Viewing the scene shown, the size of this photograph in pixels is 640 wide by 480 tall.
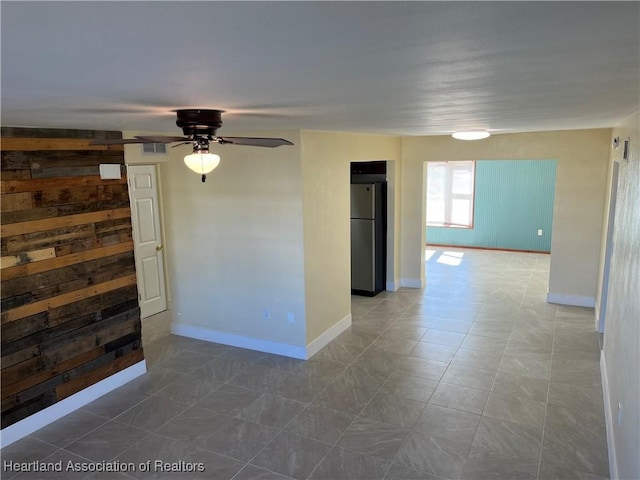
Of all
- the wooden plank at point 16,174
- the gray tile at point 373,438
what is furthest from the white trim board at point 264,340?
the wooden plank at point 16,174

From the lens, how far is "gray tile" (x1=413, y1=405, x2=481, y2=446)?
3.34 metres

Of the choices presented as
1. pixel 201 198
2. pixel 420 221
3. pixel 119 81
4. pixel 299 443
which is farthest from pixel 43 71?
pixel 420 221

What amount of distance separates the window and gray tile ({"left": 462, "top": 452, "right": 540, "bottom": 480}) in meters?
7.56

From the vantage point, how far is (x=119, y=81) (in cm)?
153

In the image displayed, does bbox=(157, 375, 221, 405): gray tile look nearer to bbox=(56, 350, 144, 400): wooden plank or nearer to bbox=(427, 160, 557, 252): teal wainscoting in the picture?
bbox=(56, 350, 144, 400): wooden plank

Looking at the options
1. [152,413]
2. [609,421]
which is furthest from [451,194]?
[152,413]

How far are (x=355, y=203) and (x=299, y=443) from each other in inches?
156

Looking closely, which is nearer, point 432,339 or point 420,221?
point 432,339

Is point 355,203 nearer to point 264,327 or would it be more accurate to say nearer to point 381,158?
point 381,158

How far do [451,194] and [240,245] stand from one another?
681cm

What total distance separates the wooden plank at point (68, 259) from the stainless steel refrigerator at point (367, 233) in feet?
11.2

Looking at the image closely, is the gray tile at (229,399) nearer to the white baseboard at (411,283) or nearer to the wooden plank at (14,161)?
the wooden plank at (14,161)

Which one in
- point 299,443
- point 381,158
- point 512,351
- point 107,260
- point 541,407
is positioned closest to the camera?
point 299,443

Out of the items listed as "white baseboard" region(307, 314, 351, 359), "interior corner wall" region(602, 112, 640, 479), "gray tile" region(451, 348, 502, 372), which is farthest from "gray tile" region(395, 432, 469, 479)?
"white baseboard" region(307, 314, 351, 359)
